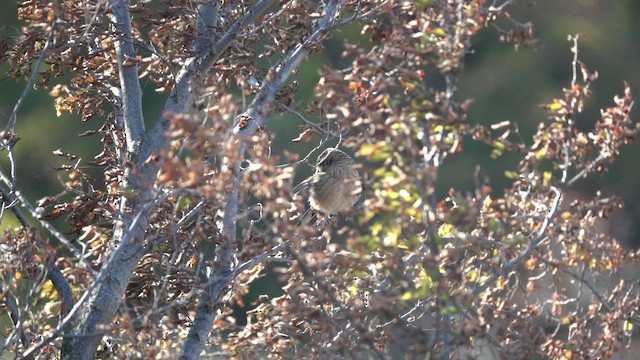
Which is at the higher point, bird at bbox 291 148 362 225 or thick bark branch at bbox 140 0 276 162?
thick bark branch at bbox 140 0 276 162

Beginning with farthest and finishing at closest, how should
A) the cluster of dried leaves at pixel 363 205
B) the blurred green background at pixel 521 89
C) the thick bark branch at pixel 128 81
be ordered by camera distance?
the blurred green background at pixel 521 89, the thick bark branch at pixel 128 81, the cluster of dried leaves at pixel 363 205

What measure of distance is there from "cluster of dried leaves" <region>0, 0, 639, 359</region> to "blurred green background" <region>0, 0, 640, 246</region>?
8.35 meters

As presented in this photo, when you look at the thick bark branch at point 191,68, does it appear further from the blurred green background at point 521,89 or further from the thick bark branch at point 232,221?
the blurred green background at point 521,89

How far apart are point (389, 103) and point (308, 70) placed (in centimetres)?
1123

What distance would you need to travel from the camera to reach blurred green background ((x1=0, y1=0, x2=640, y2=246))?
15.8 meters

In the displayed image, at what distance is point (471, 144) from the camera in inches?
661

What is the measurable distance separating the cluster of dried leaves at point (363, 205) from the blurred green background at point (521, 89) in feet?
27.4

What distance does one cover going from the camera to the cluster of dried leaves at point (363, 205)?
4.59m

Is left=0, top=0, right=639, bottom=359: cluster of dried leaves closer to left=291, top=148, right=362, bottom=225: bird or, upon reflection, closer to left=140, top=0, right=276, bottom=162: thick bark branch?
left=140, top=0, right=276, bottom=162: thick bark branch

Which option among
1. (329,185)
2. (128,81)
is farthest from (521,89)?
(128,81)

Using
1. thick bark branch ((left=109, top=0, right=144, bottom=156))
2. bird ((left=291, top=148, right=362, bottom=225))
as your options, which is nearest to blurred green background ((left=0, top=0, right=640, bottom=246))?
bird ((left=291, top=148, right=362, bottom=225))

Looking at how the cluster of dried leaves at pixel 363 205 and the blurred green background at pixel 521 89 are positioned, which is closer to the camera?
the cluster of dried leaves at pixel 363 205

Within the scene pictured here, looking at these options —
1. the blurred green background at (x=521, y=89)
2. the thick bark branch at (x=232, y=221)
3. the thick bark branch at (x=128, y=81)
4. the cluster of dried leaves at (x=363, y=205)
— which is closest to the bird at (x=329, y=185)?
the cluster of dried leaves at (x=363, y=205)

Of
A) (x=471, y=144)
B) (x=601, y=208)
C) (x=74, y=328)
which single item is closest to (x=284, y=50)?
(x=74, y=328)
